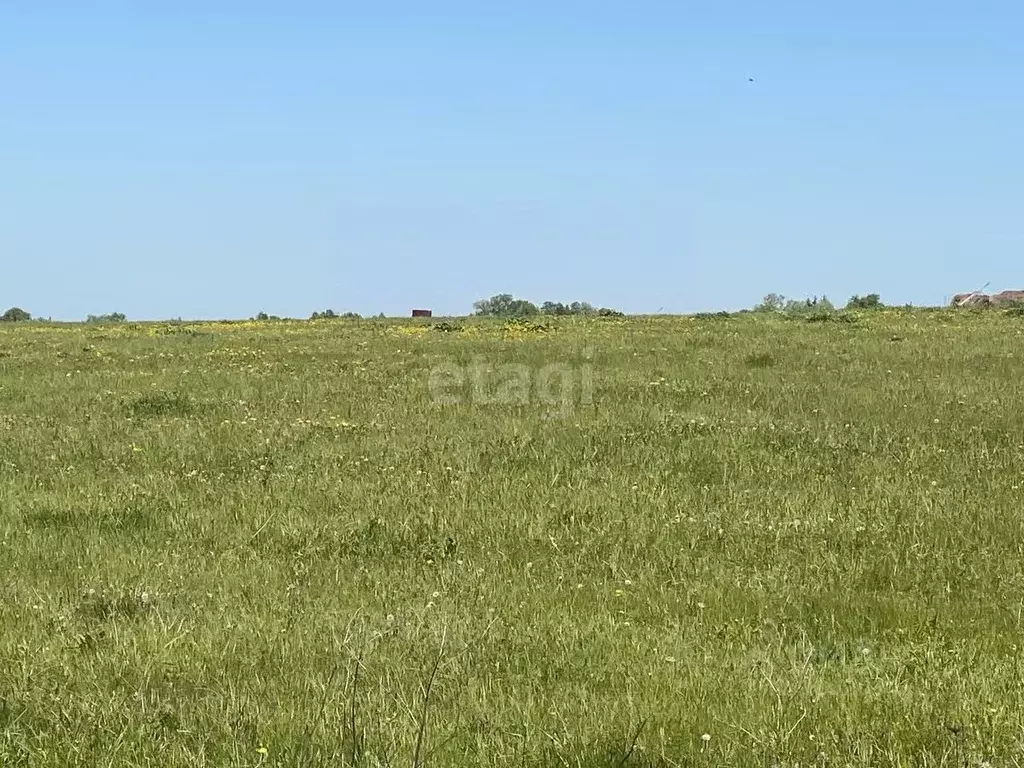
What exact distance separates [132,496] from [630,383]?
31.9ft

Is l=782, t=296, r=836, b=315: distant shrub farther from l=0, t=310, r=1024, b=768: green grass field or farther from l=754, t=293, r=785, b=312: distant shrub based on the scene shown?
l=0, t=310, r=1024, b=768: green grass field

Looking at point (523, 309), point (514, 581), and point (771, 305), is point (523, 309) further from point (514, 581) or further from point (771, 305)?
point (514, 581)

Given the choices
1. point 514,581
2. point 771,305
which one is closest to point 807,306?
point 771,305

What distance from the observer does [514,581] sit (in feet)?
20.7

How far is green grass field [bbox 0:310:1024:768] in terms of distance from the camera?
3992 millimetres

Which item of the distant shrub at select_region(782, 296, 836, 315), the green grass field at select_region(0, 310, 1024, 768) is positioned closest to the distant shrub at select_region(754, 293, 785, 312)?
the distant shrub at select_region(782, 296, 836, 315)

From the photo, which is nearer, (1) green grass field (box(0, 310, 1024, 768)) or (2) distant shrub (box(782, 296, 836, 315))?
(1) green grass field (box(0, 310, 1024, 768))

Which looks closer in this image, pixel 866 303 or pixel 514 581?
pixel 514 581

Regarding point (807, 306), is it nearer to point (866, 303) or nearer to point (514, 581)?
point (866, 303)

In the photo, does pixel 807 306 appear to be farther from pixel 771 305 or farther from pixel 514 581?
pixel 514 581

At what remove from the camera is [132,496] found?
341 inches

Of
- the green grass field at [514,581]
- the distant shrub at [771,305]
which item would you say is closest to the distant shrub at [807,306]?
the distant shrub at [771,305]

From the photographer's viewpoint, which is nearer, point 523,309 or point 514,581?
point 514,581

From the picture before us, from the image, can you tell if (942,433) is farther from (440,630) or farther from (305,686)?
(305,686)
